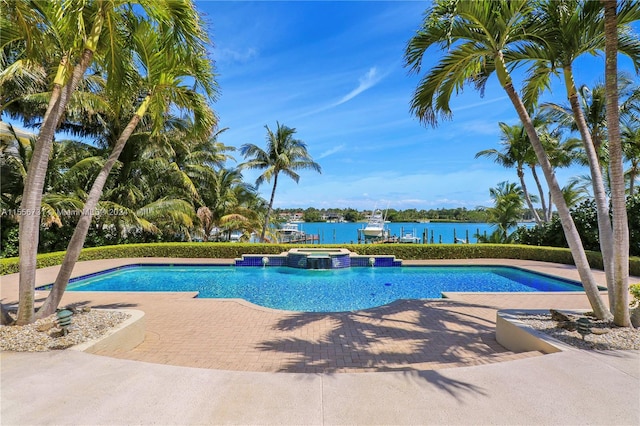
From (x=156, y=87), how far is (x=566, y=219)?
24.1ft

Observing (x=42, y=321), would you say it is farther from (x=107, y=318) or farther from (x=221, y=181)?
(x=221, y=181)

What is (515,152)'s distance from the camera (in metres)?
18.2

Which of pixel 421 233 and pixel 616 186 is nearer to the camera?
pixel 616 186

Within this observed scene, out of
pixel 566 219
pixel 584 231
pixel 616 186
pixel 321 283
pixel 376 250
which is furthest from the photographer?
pixel 376 250

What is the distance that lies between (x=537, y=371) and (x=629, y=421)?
2.77ft

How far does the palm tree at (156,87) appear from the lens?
4.81m

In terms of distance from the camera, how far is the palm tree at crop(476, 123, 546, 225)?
1766 centimetres

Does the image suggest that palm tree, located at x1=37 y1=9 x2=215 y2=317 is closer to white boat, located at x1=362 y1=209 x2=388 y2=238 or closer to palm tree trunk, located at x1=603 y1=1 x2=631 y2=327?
palm tree trunk, located at x1=603 y1=1 x2=631 y2=327

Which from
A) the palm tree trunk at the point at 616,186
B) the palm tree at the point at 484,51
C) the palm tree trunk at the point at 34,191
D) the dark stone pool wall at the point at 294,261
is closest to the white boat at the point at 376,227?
the dark stone pool wall at the point at 294,261

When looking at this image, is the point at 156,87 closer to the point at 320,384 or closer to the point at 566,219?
the point at 320,384

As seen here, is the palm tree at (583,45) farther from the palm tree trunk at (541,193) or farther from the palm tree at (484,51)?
the palm tree trunk at (541,193)

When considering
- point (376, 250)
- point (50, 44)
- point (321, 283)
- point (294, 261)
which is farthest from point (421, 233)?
point (50, 44)

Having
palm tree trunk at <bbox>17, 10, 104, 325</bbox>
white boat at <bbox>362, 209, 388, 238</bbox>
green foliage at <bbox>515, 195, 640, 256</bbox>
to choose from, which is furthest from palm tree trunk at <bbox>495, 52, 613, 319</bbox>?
white boat at <bbox>362, 209, 388, 238</bbox>

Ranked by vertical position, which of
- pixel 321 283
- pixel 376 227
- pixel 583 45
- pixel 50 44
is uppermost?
pixel 583 45
